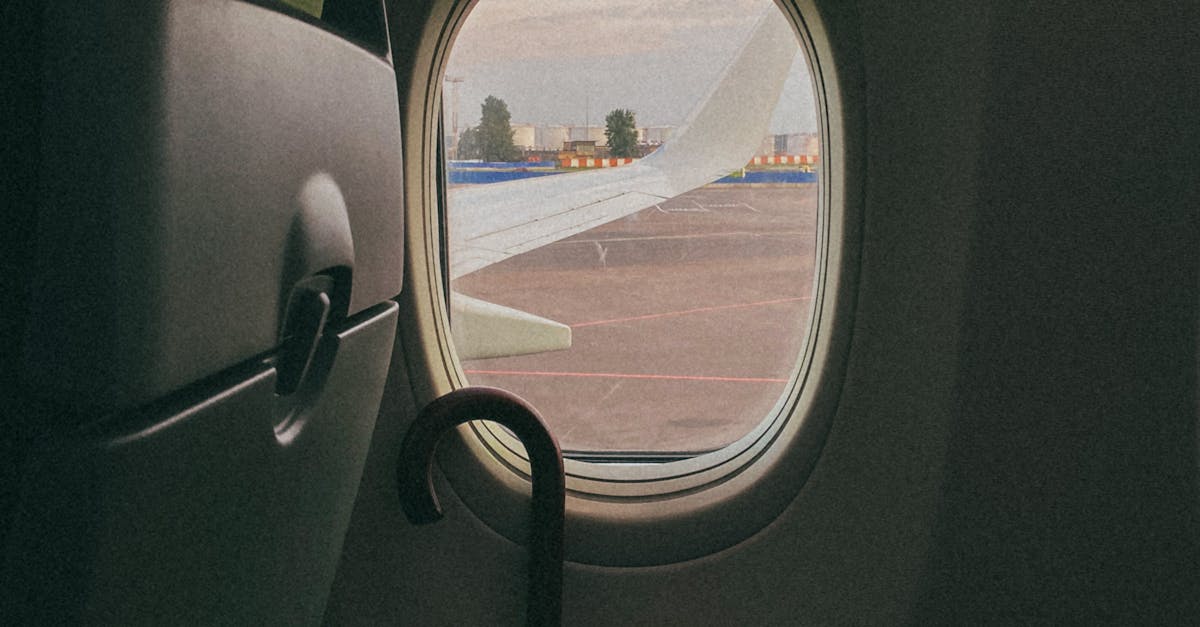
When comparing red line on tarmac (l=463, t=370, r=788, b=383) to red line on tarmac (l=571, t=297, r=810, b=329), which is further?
red line on tarmac (l=571, t=297, r=810, b=329)

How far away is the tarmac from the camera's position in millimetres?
4828

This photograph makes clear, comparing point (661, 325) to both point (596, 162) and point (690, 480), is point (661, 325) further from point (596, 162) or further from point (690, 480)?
point (690, 480)

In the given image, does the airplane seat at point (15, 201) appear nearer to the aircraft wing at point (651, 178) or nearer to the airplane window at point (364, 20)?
the airplane window at point (364, 20)

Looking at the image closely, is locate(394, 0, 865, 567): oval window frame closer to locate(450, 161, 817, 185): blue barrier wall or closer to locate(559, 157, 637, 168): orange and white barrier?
locate(450, 161, 817, 185): blue barrier wall

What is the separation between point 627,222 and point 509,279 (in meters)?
6.79

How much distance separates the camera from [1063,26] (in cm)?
116

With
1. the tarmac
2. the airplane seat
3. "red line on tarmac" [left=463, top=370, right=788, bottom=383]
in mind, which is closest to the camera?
the airplane seat

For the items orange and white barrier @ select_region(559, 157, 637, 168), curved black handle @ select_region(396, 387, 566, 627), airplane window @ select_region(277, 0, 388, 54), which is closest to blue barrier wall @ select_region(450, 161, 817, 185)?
orange and white barrier @ select_region(559, 157, 637, 168)

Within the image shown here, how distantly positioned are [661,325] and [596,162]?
2.36 metres

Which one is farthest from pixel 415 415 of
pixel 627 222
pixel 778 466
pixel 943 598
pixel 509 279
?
pixel 627 222

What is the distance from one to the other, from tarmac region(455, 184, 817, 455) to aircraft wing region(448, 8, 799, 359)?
45 cm

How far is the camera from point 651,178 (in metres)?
5.22

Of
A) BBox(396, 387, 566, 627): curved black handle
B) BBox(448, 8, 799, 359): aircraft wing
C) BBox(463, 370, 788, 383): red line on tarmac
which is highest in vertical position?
BBox(448, 8, 799, 359): aircraft wing

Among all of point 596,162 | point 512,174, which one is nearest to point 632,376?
point 596,162
